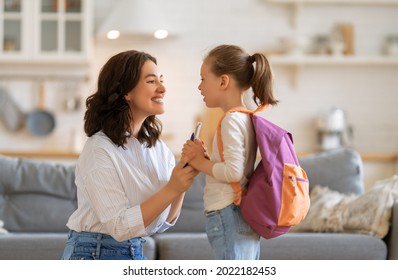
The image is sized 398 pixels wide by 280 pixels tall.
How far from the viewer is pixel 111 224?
198 cm

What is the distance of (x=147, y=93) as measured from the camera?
83.8 inches

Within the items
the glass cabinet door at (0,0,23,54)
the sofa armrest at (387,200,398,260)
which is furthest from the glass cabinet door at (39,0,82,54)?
the sofa armrest at (387,200,398,260)

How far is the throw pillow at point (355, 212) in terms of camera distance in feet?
12.1

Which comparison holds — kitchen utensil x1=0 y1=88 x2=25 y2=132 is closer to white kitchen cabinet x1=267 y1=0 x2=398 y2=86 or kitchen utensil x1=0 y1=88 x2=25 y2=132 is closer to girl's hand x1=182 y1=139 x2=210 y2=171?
white kitchen cabinet x1=267 y1=0 x2=398 y2=86

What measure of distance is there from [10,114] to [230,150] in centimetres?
420

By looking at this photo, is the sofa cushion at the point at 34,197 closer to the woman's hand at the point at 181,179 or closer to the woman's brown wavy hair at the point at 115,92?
the woman's brown wavy hair at the point at 115,92

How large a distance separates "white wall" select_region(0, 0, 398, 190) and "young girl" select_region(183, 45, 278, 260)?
3807mm

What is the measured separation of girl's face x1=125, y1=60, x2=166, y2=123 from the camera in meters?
2.13

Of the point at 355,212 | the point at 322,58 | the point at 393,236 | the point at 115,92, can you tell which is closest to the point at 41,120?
the point at 322,58

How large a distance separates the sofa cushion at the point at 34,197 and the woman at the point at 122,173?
188cm

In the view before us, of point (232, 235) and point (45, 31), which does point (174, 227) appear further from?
point (45, 31)
